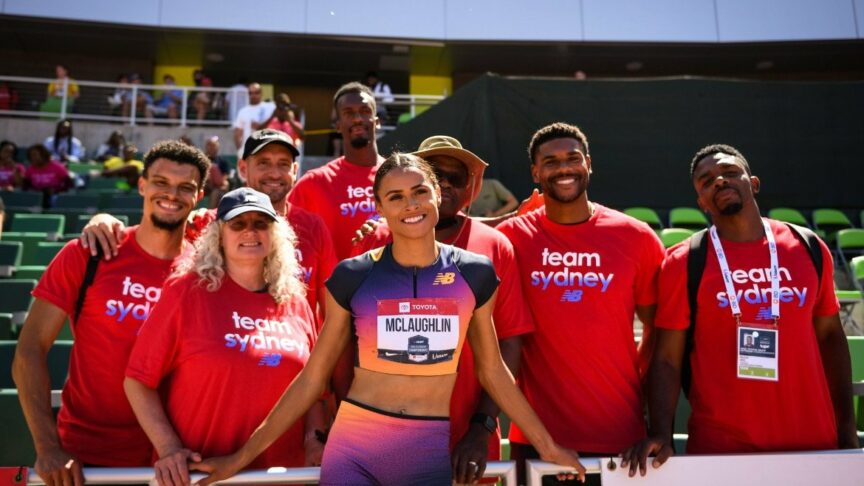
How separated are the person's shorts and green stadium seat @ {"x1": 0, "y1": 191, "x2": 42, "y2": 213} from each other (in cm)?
834

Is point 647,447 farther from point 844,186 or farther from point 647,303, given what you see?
point 844,186

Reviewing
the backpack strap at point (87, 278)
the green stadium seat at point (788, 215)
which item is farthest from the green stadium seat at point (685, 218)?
the backpack strap at point (87, 278)

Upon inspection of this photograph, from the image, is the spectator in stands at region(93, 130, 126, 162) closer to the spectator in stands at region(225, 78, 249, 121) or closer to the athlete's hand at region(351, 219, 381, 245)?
the spectator in stands at region(225, 78, 249, 121)

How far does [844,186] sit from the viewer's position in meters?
8.78

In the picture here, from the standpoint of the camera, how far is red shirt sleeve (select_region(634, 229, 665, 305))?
9.04 ft

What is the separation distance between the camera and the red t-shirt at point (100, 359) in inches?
98.9

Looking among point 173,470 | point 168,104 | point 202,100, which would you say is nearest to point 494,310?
point 173,470

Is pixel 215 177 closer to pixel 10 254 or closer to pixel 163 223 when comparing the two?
pixel 10 254

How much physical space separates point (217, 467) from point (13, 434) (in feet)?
7.18

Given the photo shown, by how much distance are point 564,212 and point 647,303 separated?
50 cm

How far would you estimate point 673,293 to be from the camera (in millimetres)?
2678

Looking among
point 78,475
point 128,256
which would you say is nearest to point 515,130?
point 128,256

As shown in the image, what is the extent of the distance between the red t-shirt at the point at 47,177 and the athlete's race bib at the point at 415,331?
366 inches

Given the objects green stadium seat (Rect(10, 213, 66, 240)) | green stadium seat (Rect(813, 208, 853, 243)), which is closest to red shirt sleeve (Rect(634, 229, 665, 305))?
green stadium seat (Rect(10, 213, 66, 240))
